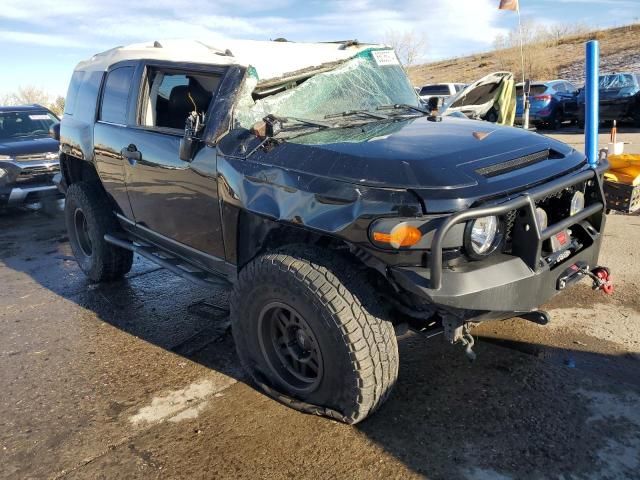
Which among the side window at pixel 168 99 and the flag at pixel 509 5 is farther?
the flag at pixel 509 5

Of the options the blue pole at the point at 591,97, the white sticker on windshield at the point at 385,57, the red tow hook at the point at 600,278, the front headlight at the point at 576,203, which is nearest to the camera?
the front headlight at the point at 576,203

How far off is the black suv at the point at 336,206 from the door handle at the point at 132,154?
0.04ft

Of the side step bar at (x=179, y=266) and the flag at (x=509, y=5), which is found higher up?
the flag at (x=509, y=5)

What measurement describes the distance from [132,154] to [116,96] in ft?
2.40

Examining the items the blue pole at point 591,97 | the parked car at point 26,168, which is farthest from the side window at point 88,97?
the blue pole at point 591,97

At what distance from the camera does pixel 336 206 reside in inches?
105

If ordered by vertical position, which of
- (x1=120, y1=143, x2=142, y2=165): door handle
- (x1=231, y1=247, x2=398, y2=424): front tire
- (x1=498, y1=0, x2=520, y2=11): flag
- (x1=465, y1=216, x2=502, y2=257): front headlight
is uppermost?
(x1=498, y1=0, x2=520, y2=11): flag

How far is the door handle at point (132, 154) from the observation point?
4.05 meters

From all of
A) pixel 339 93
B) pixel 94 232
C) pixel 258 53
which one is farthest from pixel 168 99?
pixel 94 232

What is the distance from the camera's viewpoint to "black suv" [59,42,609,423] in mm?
2568

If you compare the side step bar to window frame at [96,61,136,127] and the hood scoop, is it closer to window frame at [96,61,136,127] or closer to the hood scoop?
window frame at [96,61,136,127]

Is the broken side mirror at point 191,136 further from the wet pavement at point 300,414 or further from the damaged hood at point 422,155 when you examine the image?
the wet pavement at point 300,414

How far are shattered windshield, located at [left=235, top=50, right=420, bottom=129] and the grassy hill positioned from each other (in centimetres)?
2855

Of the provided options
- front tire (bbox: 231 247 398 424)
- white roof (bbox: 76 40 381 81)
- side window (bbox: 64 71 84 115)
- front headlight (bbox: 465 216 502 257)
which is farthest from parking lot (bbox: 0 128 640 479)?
side window (bbox: 64 71 84 115)
